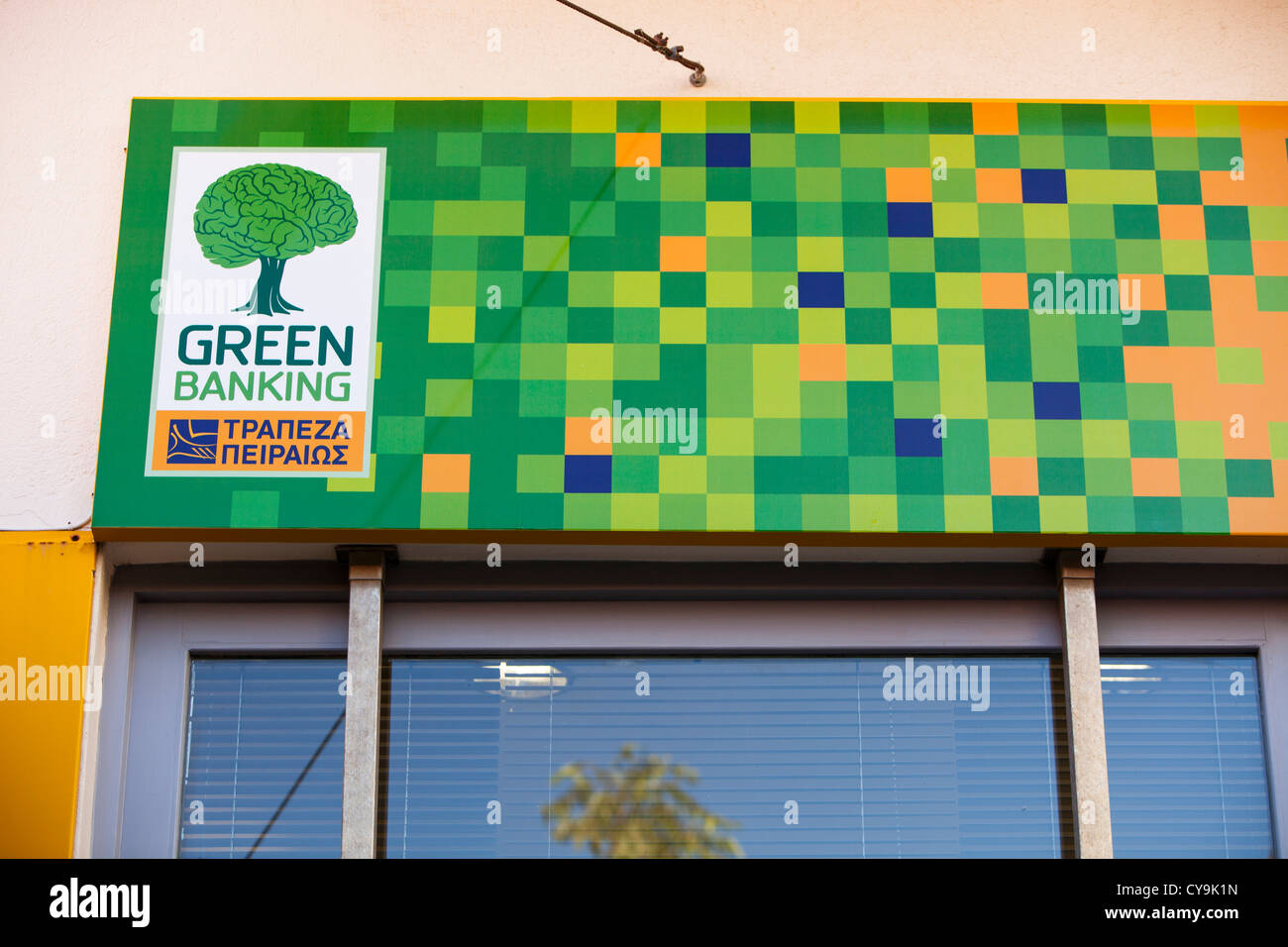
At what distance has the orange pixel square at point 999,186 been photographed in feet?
15.1

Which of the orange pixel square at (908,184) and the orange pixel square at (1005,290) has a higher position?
the orange pixel square at (908,184)

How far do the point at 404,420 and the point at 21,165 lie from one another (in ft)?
5.08

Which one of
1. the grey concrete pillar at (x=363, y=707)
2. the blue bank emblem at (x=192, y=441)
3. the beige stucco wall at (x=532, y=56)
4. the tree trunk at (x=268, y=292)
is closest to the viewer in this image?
the grey concrete pillar at (x=363, y=707)

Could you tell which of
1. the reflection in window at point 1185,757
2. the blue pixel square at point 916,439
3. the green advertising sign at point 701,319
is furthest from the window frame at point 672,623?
the blue pixel square at point 916,439

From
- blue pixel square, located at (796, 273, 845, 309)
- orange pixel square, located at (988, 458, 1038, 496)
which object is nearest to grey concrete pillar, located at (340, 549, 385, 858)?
blue pixel square, located at (796, 273, 845, 309)

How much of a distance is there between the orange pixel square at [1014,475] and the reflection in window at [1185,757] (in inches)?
25.6

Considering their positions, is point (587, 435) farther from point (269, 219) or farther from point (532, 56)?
point (532, 56)

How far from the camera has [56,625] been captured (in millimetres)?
4270

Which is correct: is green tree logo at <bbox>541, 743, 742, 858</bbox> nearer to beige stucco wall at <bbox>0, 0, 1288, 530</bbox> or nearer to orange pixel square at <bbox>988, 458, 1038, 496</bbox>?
orange pixel square at <bbox>988, 458, 1038, 496</bbox>

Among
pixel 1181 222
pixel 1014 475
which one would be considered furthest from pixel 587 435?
pixel 1181 222

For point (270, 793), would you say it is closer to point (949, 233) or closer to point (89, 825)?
point (89, 825)

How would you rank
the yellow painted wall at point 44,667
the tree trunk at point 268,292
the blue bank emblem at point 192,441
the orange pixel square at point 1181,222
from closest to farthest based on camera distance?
the yellow painted wall at point 44,667, the blue bank emblem at point 192,441, the tree trunk at point 268,292, the orange pixel square at point 1181,222

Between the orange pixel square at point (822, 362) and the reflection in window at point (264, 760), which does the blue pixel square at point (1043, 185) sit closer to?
the orange pixel square at point (822, 362)
